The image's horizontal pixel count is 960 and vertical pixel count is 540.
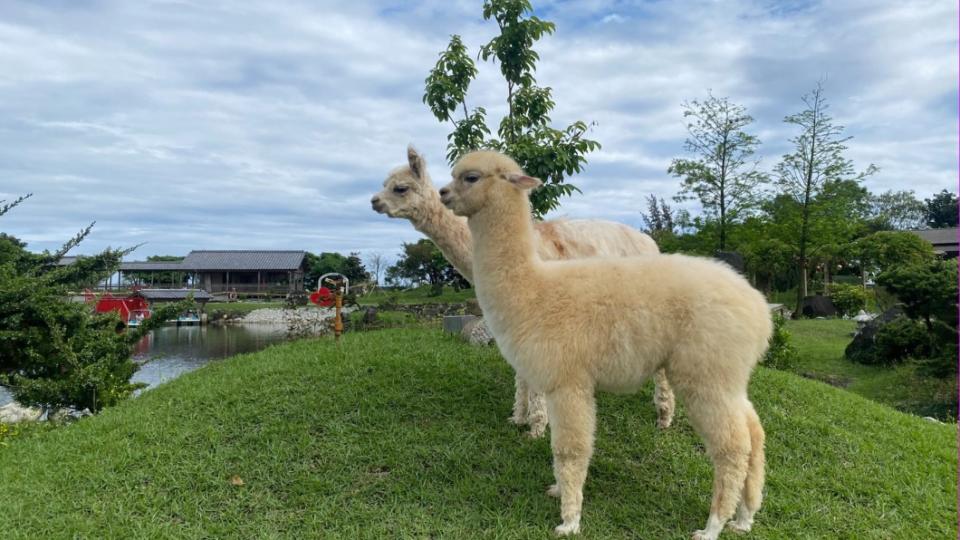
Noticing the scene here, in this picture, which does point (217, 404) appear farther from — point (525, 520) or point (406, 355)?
point (525, 520)

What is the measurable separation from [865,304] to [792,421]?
2186cm

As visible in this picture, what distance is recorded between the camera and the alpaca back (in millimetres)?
5469

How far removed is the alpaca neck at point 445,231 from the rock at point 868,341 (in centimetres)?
1219

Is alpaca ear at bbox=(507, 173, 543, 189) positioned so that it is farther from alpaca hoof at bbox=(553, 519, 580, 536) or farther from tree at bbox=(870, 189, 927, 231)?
tree at bbox=(870, 189, 927, 231)

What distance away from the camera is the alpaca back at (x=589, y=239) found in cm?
547

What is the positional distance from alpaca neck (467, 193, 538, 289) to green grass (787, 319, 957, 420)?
329 inches

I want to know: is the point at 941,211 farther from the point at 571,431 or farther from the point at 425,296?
the point at 571,431

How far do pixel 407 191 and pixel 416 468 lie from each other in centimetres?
238

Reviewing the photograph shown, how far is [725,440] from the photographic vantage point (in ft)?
11.4

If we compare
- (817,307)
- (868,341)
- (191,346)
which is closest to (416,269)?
(191,346)

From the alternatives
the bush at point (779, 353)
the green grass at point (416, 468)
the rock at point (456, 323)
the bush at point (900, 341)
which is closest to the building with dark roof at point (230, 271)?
the rock at point (456, 323)

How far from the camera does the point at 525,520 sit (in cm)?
399

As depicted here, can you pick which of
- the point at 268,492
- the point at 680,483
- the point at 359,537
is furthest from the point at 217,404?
the point at 680,483

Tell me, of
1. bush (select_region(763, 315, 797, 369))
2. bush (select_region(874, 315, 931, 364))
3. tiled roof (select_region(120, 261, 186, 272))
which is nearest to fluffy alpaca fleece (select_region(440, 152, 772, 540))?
bush (select_region(763, 315, 797, 369))
